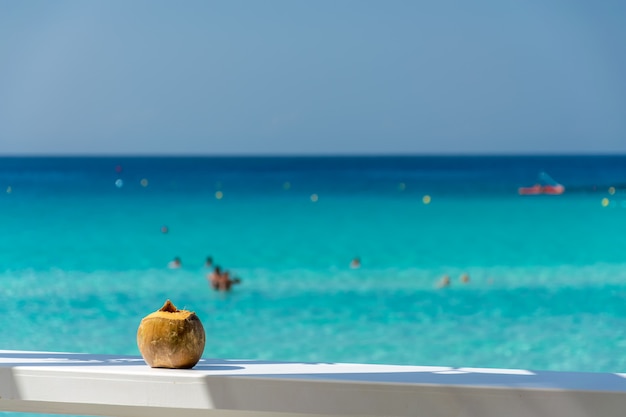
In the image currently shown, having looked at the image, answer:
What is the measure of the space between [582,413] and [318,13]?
1166 inches

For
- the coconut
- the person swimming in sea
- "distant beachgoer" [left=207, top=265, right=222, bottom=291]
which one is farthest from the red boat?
the coconut

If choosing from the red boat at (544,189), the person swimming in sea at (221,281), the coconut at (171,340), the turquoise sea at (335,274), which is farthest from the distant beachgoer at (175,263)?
the red boat at (544,189)

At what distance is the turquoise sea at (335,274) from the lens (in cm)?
763

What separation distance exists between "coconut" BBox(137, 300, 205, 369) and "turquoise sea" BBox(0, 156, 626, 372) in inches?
214

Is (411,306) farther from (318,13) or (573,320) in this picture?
(318,13)

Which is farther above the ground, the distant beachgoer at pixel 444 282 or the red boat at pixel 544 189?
the red boat at pixel 544 189

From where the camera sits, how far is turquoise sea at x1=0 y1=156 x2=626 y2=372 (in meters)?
7.63

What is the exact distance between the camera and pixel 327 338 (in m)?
7.72

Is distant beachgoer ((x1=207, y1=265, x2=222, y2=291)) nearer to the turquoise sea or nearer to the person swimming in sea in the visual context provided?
the person swimming in sea

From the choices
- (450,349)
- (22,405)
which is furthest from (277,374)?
(450,349)

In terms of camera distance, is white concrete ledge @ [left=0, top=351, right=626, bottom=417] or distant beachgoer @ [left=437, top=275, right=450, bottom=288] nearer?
white concrete ledge @ [left=0, top=351, right=626, bottom=417]

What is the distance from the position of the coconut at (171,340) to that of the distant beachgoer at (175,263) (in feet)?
31.2

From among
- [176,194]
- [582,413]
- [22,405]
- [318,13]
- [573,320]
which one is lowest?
[573,320]

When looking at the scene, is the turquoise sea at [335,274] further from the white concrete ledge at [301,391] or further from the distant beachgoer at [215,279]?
the white concrete ledge at [301,391]
